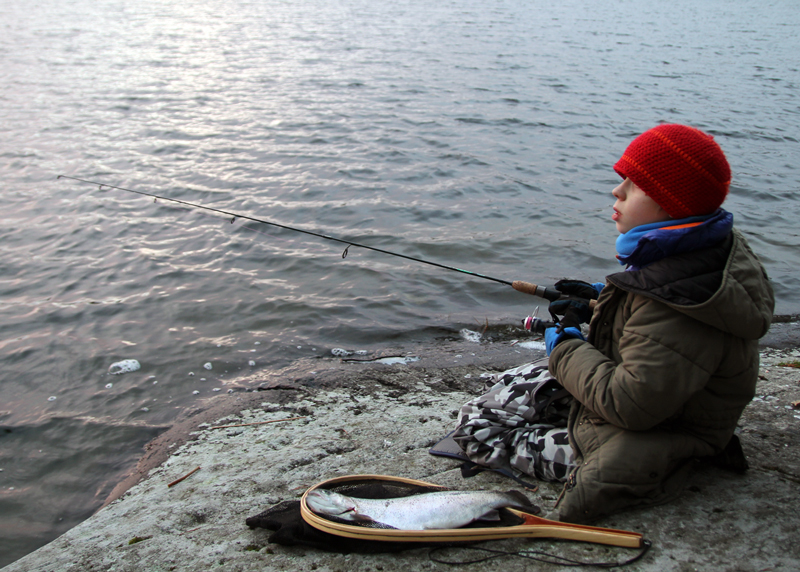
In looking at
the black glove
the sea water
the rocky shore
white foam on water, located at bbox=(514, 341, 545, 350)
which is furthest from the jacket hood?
the sea water

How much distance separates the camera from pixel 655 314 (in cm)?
201

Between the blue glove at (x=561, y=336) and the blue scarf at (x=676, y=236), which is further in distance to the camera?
the blue glove at (x=561, y=336)

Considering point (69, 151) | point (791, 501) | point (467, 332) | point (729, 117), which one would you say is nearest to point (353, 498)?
point (791, 501)

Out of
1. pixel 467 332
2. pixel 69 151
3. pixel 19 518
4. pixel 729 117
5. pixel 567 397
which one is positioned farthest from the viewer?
pixel 729 117

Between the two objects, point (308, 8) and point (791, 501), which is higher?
point (308, 8)

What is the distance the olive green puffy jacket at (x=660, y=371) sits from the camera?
1.97 metres

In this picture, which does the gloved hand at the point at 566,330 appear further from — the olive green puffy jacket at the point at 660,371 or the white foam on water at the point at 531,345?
the white foam on water at the point at 531,345

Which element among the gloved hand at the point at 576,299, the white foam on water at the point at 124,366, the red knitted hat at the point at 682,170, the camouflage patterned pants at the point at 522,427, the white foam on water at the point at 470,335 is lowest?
the white foam on water at the point at 124,366

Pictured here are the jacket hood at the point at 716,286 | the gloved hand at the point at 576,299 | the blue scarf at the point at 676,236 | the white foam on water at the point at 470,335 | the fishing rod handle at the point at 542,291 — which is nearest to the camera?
the jacket hood at the point at 716,286

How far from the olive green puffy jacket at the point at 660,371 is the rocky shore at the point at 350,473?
0.81 feet

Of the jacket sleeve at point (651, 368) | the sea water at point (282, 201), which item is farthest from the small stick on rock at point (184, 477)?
the jacket sleeve at point (651, 368)

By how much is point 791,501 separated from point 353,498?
5.80 feet

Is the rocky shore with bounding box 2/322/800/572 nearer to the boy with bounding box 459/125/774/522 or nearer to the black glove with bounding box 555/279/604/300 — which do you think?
the boy with bounding box 459/125/774/522

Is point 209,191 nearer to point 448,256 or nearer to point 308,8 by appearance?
point 448,256
